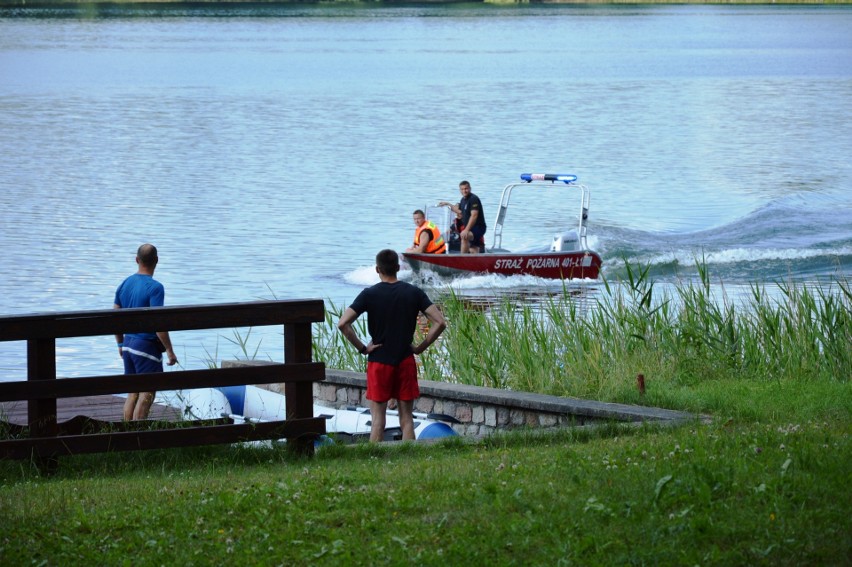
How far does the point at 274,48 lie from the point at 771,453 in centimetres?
12493

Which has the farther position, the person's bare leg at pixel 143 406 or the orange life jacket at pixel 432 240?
the orange life jacket at pixel 432 240

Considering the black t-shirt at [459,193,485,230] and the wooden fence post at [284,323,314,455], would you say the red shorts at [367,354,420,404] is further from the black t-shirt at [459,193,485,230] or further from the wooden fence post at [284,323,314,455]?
the black t-shirt at [459,193,485,230]

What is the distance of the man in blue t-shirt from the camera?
10664 millimetres

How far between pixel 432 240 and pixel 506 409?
14277 millimetres

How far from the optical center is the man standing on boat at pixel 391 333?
9.98 meters

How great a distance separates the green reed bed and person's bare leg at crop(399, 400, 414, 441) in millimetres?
1729

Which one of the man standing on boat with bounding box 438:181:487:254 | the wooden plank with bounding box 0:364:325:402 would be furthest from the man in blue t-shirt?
the man standing on boat with bounding box 438:181:487:254

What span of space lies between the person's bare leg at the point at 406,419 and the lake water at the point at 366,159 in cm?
777

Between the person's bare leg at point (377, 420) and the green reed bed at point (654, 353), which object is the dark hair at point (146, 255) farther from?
the green reed bed at point (654, 353)

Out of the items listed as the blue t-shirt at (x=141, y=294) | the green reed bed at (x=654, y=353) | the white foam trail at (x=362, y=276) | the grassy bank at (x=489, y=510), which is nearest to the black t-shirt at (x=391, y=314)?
the blue t-shirt at (x=141, y=294)

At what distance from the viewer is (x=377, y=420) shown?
1015 cm

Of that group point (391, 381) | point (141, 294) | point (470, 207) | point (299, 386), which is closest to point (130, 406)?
point (141, 294)

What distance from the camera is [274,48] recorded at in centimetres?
12862

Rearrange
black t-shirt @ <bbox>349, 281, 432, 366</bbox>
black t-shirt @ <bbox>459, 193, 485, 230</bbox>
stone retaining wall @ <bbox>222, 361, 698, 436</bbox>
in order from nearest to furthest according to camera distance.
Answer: stone retaining wall @ <bbox>222, 361, 698, 436</bbox>
black t-shirt @ <bbox>349, 281, 432, 366</bbox>
black t-shirt @ <bbox>459, 193, 485, 230</bbox>
